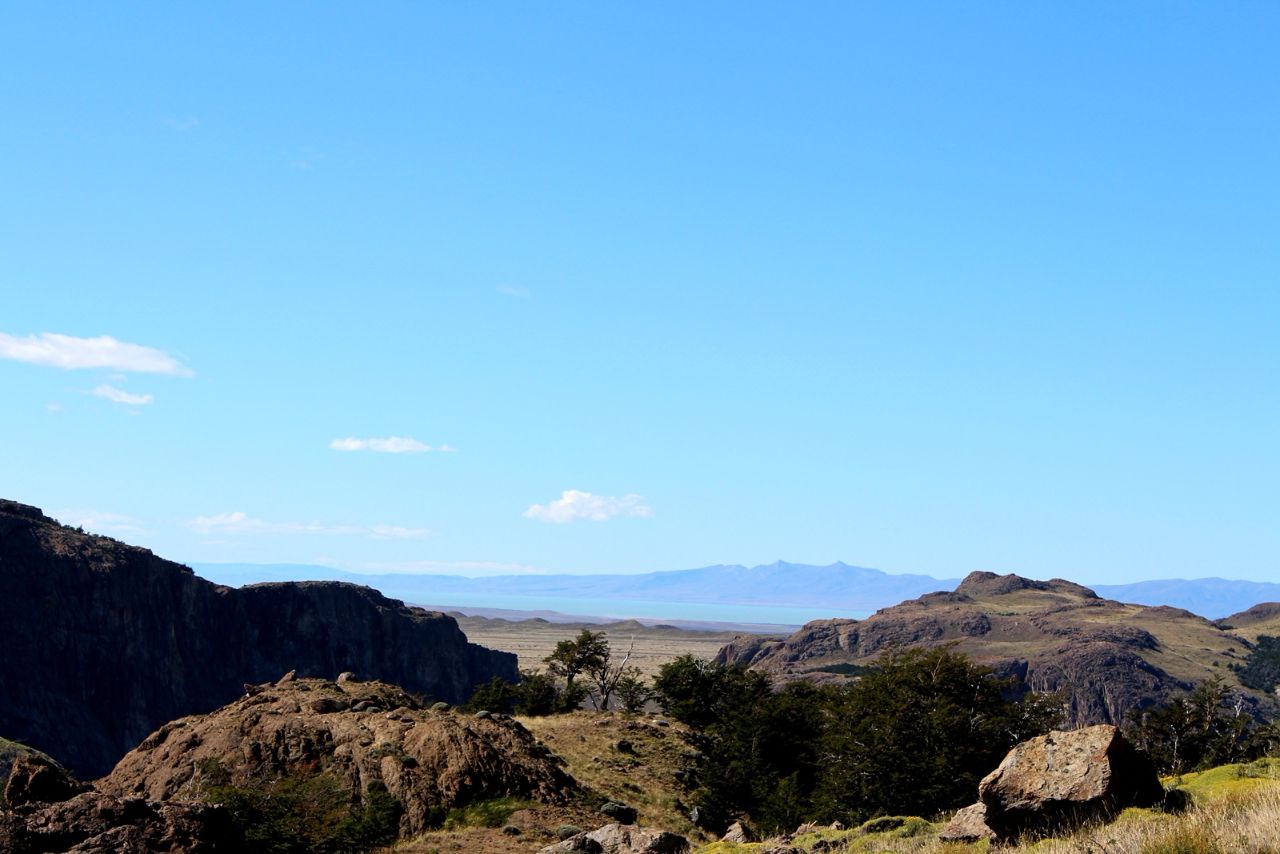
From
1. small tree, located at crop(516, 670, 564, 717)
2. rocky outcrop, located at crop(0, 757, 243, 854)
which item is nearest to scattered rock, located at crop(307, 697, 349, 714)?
rocky outcrop, located at crop(0, 757, 243, 854)

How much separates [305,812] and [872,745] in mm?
24031

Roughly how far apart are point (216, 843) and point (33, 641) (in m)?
151

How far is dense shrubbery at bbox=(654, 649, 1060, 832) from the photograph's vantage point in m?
45.5

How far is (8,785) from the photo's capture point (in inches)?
974

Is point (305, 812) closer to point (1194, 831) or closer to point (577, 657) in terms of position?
→ point (1194, 831)

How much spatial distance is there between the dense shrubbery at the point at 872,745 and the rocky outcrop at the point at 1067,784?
973 inches

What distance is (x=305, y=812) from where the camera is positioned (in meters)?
39.8

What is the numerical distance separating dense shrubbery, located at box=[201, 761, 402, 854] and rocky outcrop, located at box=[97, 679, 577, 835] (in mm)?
390

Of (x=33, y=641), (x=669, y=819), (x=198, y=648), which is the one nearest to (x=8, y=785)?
(x=669, y=819)

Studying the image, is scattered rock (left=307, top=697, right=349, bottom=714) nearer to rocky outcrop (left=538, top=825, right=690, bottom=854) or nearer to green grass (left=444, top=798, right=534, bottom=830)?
green grass (left=444, top=798, right=534, bottom=830)

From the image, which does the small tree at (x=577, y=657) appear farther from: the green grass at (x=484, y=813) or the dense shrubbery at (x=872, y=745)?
the green grass at (x=484, y=813)

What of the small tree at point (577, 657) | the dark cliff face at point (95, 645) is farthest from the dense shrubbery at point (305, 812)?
the dark cliff face at point (95, 645)

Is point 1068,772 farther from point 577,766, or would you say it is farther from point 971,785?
point 577,766

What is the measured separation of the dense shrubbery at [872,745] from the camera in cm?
4547
